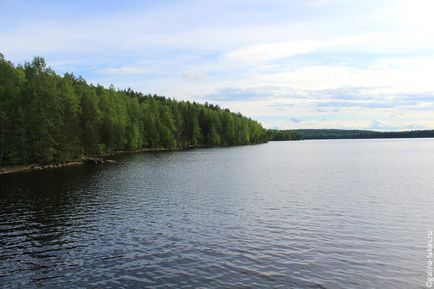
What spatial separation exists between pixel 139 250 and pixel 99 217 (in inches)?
470

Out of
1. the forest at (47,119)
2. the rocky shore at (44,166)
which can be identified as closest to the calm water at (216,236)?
the rocky shore at (44,166)

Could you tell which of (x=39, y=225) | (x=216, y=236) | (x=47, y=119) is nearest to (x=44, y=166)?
(x=47, y=119)

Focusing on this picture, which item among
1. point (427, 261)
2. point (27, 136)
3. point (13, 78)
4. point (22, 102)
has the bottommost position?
point (427, 261)

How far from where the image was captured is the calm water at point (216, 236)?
21.6m

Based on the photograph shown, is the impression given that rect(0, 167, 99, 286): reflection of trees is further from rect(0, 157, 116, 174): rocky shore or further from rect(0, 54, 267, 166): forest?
rect(0, 54, 267, 166): forest

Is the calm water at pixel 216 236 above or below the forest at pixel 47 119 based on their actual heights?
below

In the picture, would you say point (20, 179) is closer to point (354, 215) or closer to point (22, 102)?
point (22, 102)

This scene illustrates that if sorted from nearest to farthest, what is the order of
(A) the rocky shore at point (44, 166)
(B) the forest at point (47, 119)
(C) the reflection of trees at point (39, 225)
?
(C) the reflection of trees at point (39, 225) < (A) the rocky shore at point (44, 166) < (B) the forest at point (47, 119)

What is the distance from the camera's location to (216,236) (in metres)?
29.9

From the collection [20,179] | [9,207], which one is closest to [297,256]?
[9,207]

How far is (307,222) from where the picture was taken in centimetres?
3409

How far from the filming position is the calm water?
21641 mm

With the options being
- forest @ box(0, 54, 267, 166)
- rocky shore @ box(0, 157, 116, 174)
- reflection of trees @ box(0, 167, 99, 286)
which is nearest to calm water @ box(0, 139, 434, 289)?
reflection of trees @ box(0, 167, 99, 286)

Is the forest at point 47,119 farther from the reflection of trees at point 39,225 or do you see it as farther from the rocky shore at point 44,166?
the reflection of trees at point 39,225
